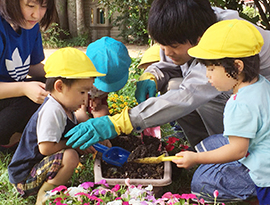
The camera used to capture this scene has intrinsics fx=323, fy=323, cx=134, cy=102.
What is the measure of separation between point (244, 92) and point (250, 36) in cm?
28

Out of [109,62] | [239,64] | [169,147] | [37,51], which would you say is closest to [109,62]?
[109,62]

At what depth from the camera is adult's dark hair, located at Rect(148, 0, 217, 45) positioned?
1939 mm

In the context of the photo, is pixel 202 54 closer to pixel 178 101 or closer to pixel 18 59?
pixel 178 101

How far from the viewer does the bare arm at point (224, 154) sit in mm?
1613

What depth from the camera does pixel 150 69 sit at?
271cm

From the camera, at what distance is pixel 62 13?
34.4 feet

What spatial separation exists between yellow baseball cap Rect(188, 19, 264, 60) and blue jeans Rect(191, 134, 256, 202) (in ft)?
2.24

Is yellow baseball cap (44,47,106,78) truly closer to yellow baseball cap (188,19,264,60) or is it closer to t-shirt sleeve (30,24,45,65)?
yellow baseball cap (188,19,264,60)

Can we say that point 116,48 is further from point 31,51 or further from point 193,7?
point 31,51

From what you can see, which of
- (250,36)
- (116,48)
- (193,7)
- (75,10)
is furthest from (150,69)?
(75,10)

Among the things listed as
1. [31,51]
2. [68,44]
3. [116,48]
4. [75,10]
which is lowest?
[68,44]

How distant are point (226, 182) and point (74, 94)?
3.34 feet

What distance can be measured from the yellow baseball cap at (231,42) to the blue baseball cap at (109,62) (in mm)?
621

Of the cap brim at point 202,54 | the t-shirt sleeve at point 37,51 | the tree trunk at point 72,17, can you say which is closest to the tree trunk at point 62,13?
the tree trunk at point 72,17
